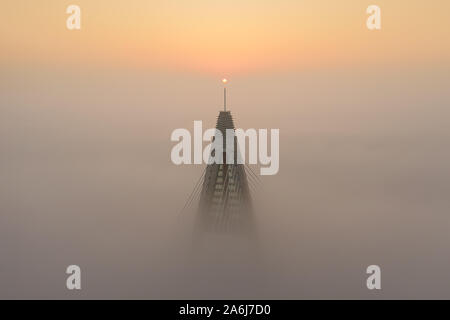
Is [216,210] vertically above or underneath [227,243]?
above

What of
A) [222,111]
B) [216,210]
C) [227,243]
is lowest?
[227,243]

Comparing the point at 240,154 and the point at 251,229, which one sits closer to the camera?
the point at 240,154

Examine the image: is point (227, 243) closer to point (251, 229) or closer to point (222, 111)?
point (251, 229)

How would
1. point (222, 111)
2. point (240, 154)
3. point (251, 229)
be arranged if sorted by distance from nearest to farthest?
1. point (222, 111)
2. point (240, 154)
3. point (251, 229)

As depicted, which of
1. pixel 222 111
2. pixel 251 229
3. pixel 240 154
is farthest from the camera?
pixel 251 229

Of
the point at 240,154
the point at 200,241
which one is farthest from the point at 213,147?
the point at 200,241

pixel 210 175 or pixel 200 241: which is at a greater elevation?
pixel 210 175

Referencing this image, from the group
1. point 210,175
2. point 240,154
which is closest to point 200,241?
point 210,175

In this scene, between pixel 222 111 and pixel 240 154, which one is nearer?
pixel 222 111

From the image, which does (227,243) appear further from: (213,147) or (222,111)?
(222,111)
